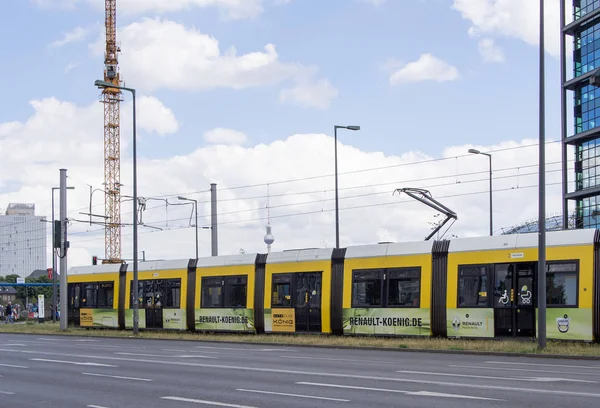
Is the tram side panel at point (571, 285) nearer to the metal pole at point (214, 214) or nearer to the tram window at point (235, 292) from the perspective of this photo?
the tram window at point (235, 292)

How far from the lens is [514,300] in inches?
1033

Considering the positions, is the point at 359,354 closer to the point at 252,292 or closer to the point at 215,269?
the point at 252,292

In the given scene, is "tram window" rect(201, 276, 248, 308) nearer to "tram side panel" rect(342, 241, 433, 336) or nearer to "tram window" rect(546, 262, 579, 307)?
"tram side panel" rect(342, 241, 433, 336)

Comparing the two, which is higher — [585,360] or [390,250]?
[390,250]

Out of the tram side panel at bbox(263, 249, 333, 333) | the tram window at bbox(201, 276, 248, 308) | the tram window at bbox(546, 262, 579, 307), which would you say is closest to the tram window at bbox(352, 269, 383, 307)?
the tram side panel at bbox(263, 249, 333, 333)

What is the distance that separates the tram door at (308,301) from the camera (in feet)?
105

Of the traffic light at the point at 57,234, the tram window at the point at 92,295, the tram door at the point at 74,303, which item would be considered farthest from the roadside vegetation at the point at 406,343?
the traffic light at the point at 57,234

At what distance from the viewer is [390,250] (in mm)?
29922

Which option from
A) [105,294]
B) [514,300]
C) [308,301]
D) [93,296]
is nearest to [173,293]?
[105,294]

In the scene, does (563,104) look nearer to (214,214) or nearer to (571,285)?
(214,214)

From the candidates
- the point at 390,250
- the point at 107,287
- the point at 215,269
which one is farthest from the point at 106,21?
the point at 390,250

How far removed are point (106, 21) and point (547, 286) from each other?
82.9 m

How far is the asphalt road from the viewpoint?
13180mm

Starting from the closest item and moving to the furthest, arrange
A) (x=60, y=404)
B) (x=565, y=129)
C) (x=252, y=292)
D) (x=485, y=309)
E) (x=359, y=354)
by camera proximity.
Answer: (x=60, y=404), (x=359, y=354), (x=485, y=309), (x=252, y=292), (x=565, y=129)
